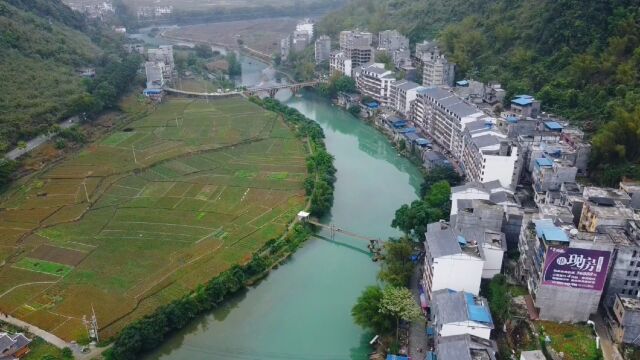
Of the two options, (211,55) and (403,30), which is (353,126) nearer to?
(403,30)

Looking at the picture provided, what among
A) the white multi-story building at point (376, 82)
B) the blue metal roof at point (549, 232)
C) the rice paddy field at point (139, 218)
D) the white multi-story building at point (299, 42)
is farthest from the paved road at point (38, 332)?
the white multi-story building at point (299, 42)

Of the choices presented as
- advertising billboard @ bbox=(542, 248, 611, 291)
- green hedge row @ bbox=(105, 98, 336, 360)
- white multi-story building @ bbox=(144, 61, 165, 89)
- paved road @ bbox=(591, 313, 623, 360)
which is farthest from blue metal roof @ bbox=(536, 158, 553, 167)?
white multi-story building @ bbox=(144, 61, 165, 89)

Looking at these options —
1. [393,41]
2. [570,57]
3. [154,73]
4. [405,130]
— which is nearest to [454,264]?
[405,130]

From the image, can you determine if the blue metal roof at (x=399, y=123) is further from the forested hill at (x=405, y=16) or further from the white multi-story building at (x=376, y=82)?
the forested hill at (x=405, y=16)

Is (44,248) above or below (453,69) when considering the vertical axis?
below

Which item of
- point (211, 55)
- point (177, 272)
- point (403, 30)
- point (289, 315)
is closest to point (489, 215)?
point (289, 315)

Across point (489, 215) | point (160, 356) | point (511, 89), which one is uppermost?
point (511, 89)

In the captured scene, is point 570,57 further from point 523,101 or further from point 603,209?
point 603,209
